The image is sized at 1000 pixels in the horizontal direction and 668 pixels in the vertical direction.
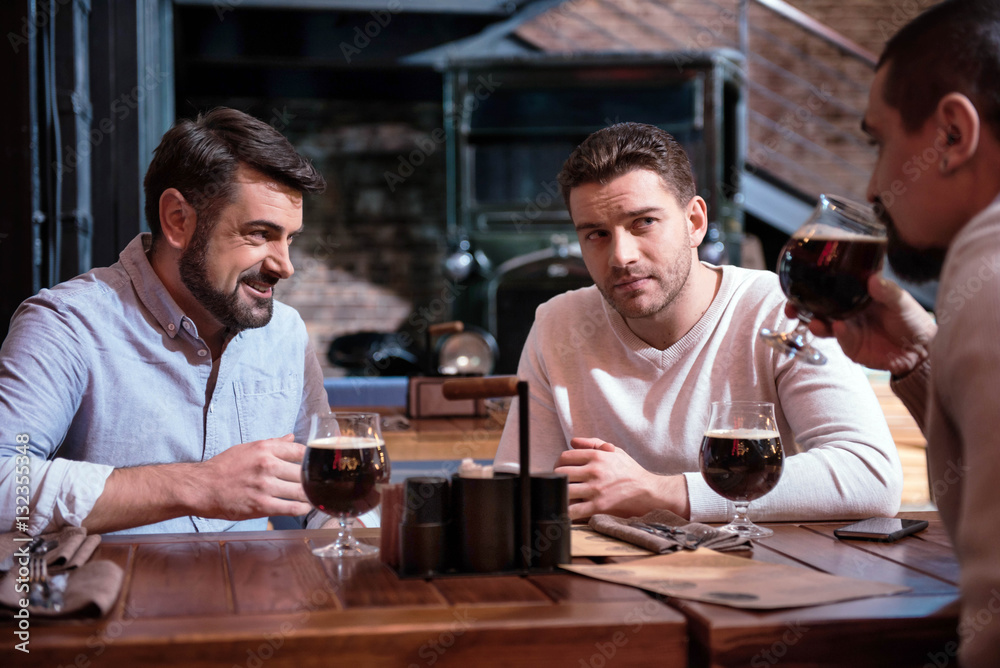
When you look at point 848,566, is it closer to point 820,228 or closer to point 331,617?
point 820,228

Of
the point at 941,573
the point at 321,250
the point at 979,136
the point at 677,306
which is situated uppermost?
the point at 321,250

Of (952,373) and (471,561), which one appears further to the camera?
(471,561)

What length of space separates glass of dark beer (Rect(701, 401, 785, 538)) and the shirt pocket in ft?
2.89

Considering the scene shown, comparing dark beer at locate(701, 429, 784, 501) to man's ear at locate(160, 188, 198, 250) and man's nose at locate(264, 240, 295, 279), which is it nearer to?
man's nose at locate(264, 240, 295, 279)

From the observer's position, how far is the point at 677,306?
1.74m

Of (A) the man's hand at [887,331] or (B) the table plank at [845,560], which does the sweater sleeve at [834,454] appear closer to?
(B) the table plank at [845,560]

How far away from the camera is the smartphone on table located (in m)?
1.19

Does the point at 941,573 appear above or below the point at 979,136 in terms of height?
below

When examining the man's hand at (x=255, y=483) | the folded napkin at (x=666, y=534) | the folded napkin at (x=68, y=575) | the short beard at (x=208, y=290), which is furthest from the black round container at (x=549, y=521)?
the short beard at (x=208, y=290)

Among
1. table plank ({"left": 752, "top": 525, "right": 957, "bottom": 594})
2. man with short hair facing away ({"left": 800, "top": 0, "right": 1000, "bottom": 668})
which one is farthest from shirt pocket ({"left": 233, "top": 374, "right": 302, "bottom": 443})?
man with short hair facing away ({"left": 800, "top": 0, "right": 1000, "bottom": 668})

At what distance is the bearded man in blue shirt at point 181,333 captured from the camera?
4.84ft

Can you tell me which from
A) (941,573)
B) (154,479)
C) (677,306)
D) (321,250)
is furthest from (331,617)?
(321,250)

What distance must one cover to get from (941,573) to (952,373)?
364 millimetres

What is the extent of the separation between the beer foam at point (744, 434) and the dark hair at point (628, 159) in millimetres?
649
